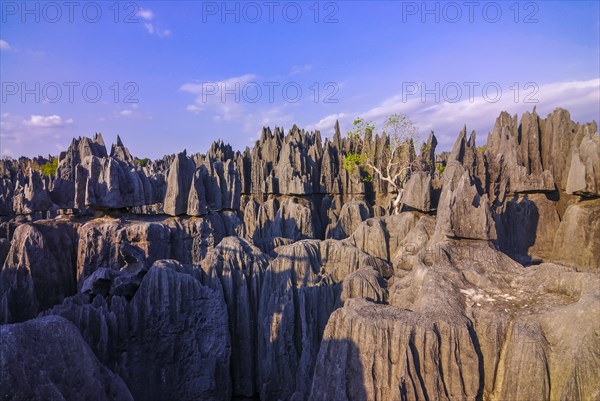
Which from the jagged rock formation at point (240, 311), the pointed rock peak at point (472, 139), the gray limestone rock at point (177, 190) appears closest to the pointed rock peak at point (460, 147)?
the pointed rock peak at point (472, 139)

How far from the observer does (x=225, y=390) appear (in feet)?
39.0

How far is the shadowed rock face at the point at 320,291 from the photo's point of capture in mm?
6590

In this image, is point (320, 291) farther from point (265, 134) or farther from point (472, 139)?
point (265, 134)

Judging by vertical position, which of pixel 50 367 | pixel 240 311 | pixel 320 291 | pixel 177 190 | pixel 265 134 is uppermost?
pixel 265 134

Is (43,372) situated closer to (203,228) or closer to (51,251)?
(51,251)

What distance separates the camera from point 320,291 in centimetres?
1266

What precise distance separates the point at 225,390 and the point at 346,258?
5.80 metres

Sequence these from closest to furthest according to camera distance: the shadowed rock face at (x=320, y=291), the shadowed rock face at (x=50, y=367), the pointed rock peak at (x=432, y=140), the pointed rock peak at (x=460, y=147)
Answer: the shadowed rock face at (x=50, y=367)
the shadowed rock face at (x=320, y=291)
the pointed rock peak at (x=460, y=147)
the pointed rock peak at (x=432, y=140)

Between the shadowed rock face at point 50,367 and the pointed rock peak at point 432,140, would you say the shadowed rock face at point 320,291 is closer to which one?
the shadowed rock face at point 50,367

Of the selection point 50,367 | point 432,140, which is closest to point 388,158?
point 432,140

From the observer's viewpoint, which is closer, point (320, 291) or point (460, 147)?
point (320, 291)

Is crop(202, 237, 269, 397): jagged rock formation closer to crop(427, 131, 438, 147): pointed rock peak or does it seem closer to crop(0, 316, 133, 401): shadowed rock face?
crop(0, 316, 133, 401): shadowed rock face

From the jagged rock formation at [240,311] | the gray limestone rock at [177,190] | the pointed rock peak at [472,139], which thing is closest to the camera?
the jagged rock formation at [240,311]

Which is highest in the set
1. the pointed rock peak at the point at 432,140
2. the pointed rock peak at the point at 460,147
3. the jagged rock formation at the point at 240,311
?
the pointed rock peak at the point at 432,140
